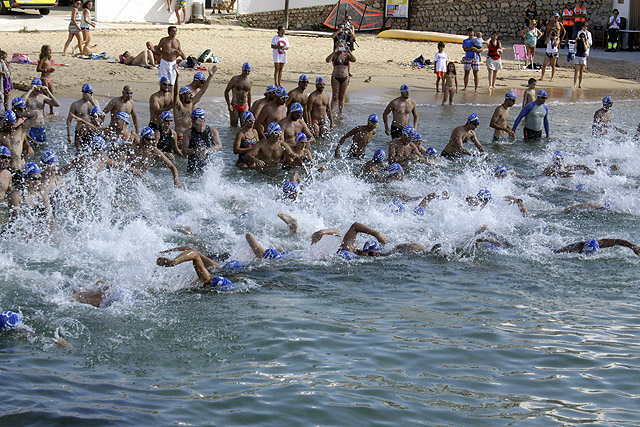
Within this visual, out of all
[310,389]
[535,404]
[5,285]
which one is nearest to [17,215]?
[5,285]

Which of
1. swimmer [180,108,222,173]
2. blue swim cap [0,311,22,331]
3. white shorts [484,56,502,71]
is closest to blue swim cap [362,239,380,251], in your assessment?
blue swim cap [0,311,22,331]

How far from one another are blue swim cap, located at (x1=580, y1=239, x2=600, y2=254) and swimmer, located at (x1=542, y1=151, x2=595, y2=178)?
14.0 feet

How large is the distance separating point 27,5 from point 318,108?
15.4 m

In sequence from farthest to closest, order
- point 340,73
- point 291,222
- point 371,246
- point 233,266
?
point 340,73, point 291,222, point 371,246, point 233,266

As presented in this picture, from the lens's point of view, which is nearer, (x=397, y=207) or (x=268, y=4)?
(x=397, y=207)

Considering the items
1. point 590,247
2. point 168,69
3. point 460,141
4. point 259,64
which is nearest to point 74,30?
point 259,64

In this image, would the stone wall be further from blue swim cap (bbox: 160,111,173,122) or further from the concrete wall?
blue swim cap (bbox: 160,111,173,122)

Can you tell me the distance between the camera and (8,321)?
6.93 meters

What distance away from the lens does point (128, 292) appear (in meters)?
7.76

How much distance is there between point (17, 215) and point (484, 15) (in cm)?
2374

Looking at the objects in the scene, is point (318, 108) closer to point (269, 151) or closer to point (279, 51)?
point (269, 151)

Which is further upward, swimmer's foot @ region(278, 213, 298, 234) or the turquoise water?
swimmer's foot @ region(278, 213, 298, 234)

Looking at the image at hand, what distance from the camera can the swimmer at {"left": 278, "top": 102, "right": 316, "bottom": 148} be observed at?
13555 millimetres

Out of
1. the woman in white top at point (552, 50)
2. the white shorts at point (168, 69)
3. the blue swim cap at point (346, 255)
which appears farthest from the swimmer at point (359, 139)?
the woman in white top at point (552, 50)
